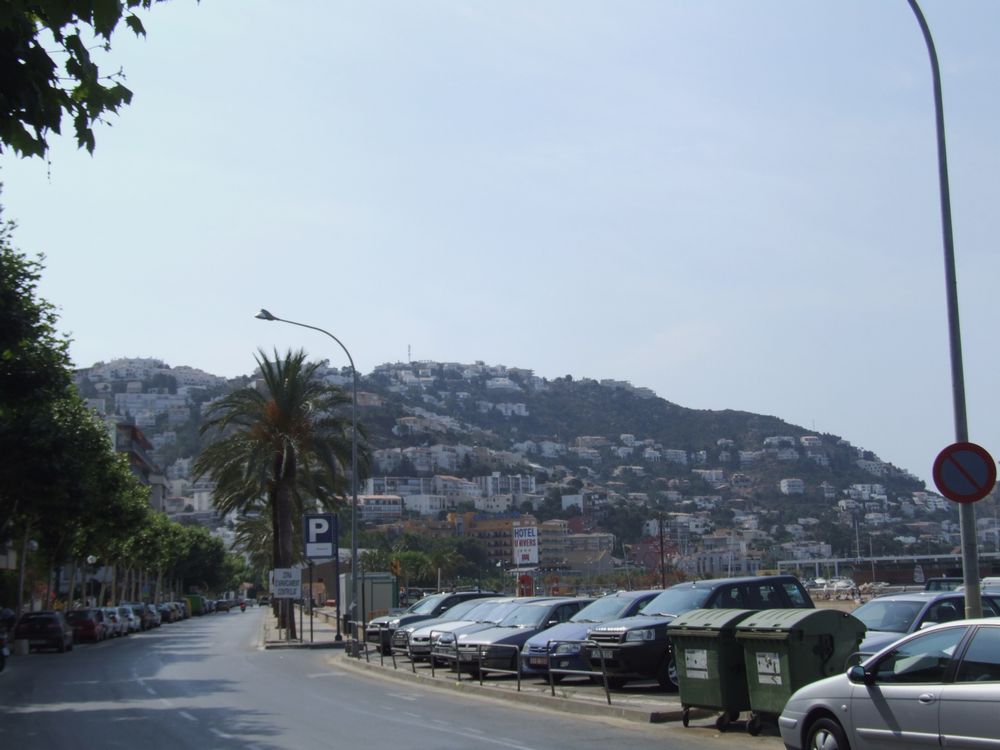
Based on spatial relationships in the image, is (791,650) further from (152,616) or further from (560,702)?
(152,616)

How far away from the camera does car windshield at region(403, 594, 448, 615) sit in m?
31.6

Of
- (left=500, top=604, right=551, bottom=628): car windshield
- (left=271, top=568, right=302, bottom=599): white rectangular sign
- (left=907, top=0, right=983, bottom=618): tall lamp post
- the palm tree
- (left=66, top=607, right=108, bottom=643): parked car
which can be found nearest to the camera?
(left=907, top=0, right=983, bottom=618): tall lamp post

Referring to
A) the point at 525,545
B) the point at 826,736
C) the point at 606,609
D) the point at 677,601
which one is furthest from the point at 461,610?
the point at 826,736

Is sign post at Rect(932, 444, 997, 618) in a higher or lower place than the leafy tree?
lower

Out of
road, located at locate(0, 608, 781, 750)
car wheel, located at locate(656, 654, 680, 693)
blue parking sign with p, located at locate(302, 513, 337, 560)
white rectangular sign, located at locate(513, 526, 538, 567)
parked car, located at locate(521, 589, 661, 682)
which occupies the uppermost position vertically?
blue parking sign with p, located at locate(302, 513, 337, 560)

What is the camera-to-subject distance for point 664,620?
17078 millimetres

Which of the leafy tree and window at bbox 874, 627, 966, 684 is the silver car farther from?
the leafy tree

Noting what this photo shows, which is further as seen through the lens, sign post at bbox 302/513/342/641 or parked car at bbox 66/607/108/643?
parked car at bbox 66/607/108/643

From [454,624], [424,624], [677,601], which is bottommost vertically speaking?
[424,624]

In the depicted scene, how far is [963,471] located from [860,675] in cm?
299

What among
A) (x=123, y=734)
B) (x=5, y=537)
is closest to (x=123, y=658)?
(x=5, y=537)

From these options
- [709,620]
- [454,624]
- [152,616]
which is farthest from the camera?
[152,616]

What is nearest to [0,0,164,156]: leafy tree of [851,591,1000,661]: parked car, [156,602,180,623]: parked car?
[851,591,1000,661]: parked car

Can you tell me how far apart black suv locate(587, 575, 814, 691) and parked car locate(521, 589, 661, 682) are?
0.64m
